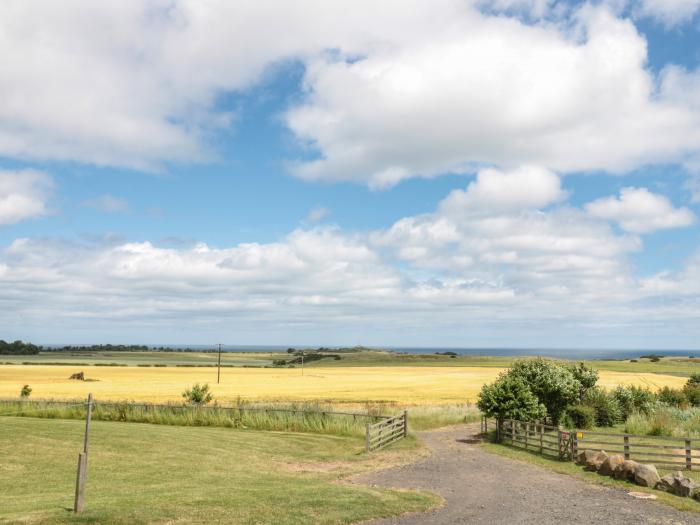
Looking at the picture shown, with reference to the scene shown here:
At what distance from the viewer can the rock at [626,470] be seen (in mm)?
23328

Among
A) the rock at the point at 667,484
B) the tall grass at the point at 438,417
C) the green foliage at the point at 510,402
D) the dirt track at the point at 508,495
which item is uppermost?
the green foliage at the point at 510,402

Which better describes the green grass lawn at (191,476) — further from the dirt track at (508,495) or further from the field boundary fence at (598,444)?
the field boundary fence at (598,444)

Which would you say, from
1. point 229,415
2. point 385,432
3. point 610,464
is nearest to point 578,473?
point 610,464

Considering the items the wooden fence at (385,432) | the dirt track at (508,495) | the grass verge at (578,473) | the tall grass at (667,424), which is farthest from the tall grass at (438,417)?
the dirt track at (508,495)

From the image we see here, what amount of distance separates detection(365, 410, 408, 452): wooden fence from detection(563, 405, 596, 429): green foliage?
13.2m

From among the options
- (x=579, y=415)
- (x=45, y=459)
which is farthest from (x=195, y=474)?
(x=579, y=415)

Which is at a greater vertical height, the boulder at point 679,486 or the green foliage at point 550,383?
the green foliage at point 550,383

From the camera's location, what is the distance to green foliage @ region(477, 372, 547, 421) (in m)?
36.4

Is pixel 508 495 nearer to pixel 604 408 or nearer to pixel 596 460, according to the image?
pixel 596 460

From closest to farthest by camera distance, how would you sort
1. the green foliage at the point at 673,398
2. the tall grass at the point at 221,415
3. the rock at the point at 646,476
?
the rock at the point at 646,476 < the tall grass at the point at 221,415 < the green foliage at the point at 673,398

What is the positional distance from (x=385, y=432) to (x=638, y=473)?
14189 mm

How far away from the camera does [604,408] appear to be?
43969 millimetres

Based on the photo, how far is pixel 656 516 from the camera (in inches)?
719

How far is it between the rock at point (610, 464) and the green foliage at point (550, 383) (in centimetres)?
1582
